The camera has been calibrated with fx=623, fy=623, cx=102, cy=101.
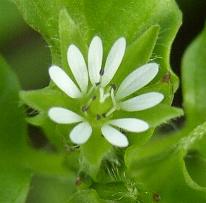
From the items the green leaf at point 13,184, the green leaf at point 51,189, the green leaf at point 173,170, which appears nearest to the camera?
the green leaf at point 173,170

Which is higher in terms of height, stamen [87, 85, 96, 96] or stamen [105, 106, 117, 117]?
stamen [87, 85, 96, 96]

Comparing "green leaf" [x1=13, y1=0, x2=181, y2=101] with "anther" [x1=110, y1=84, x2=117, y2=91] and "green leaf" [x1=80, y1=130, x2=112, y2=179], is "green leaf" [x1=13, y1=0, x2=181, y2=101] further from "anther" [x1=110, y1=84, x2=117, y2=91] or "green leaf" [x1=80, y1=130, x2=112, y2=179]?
"green leaf" [x1=80, y1=130, x2=112, y2=179]

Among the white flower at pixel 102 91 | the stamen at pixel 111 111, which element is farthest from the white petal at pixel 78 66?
the stamen at pixel 111 111

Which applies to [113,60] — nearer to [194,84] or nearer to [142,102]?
[142,102]

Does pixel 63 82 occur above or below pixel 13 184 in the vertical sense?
above

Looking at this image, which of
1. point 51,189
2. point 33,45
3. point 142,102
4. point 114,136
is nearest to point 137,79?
point 142,102

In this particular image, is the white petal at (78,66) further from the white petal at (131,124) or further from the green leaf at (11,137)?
the green leaf at (11,137)

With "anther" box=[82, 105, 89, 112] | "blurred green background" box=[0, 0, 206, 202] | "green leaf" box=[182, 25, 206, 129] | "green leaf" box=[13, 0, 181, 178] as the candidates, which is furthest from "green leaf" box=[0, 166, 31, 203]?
"blurred green background" box=[0, 0, 206, 202]
